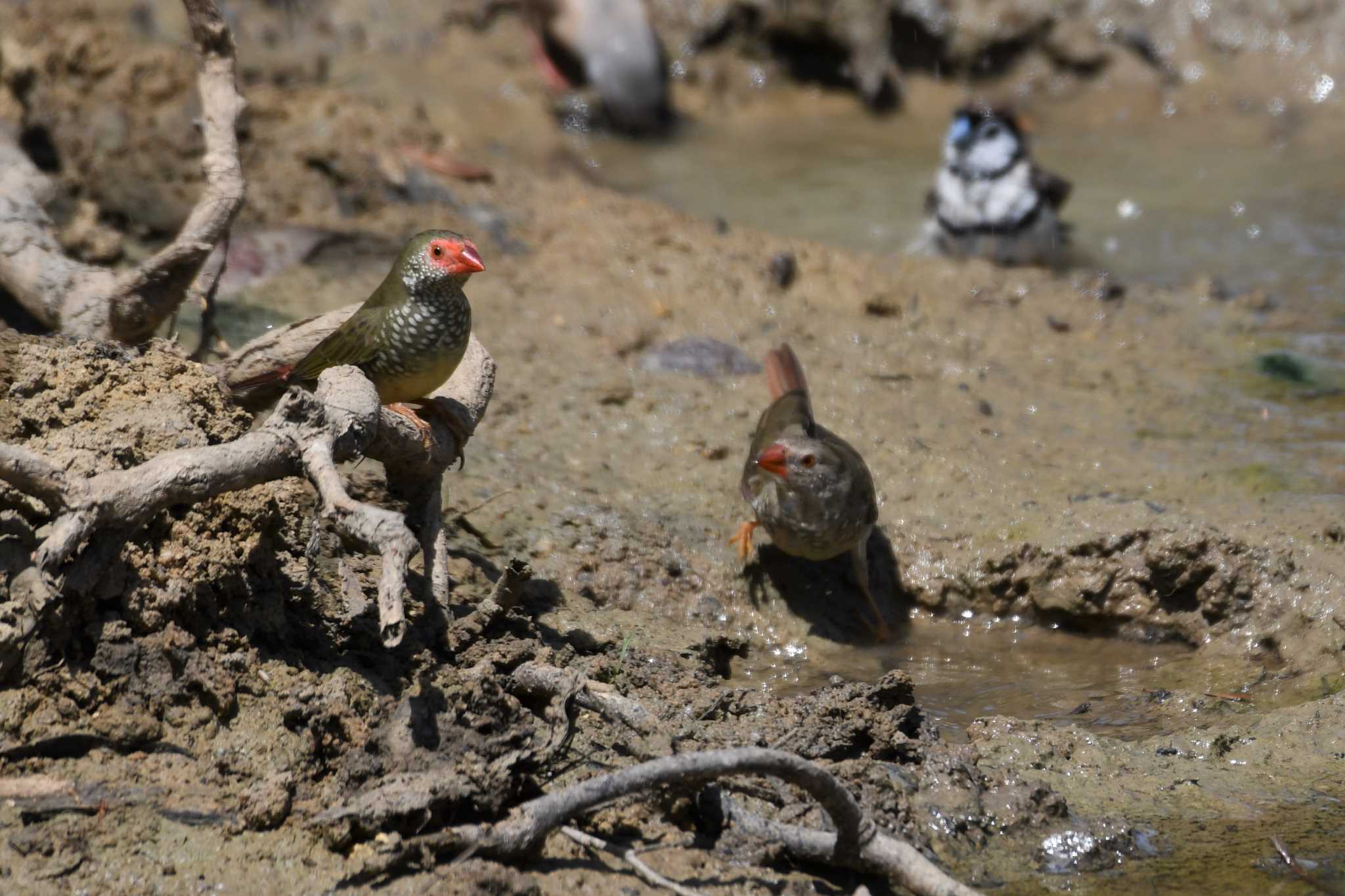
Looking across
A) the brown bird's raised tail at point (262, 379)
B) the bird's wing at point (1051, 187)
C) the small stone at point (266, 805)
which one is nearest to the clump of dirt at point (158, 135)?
the brown bird's raised tail at point (262, 379)

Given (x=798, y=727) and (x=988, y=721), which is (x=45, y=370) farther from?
(x=988, y=721)

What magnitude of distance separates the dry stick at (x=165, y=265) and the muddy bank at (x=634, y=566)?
1.83 ft

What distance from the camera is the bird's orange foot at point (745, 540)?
14.0ft

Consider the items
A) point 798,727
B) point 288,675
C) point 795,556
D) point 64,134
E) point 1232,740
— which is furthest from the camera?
point 64,134

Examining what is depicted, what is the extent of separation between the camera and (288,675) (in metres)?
2.79

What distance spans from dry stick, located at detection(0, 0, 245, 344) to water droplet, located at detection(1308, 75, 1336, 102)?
8.29 metres

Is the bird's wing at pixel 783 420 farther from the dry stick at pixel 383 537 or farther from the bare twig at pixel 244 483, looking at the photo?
the dry stick at pixel 383 537

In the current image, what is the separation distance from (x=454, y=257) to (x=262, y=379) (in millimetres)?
607

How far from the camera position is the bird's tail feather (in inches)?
189

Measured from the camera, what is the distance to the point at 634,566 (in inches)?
160

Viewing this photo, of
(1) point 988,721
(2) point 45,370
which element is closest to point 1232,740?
(1) point 988,721

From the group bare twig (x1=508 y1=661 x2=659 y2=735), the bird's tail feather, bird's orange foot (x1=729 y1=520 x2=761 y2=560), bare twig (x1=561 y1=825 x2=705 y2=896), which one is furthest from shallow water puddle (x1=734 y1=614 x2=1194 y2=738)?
bare twig (x1=561 y1=825 x2=705 y2=896)

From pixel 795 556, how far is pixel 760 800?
163 cm

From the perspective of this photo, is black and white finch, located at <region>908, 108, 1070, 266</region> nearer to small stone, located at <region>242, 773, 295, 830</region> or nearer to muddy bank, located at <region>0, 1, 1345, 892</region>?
muddy bank, located at <region>0, 1, 1345, 892</region>
